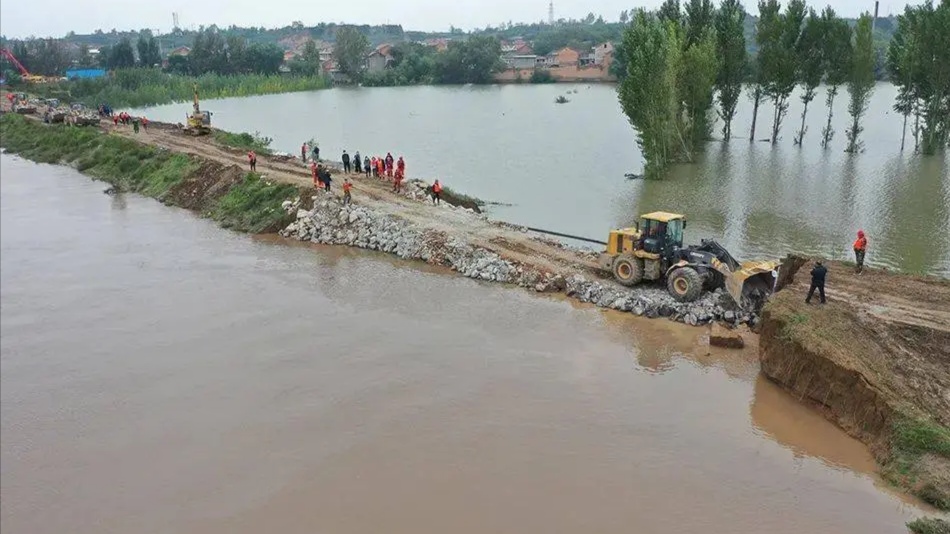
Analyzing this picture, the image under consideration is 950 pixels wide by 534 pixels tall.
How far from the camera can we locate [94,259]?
24234 mm

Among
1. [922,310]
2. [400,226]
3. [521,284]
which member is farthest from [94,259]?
[922,310]

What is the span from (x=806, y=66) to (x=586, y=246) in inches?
1158

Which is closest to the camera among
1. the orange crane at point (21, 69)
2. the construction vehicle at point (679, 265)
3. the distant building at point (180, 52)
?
the construction vehicle at point (679, 265)

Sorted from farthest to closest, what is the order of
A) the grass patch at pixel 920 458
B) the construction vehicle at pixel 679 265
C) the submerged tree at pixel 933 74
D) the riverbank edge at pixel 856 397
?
the submerged tree at pixel 933 74 < the construction vehicle at pixel 679 265 < the riverbank edge at pixel 856 397 < the grass patch at pixel 920 458

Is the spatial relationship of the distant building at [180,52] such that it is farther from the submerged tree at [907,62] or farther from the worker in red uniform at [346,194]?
the worker in red uniform at [346,194]

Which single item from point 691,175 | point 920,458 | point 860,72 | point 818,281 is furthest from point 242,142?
point 920,458

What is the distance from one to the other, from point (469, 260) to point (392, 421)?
29.5 ft

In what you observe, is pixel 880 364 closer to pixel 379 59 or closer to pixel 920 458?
pixel 920 458

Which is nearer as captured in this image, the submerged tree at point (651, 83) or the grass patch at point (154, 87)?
the submerged tree at point (651, 83)

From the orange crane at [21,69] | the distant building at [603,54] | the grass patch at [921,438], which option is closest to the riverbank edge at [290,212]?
the grass patch at [921,438]

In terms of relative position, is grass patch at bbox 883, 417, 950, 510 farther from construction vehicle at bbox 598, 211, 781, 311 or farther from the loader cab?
the loader cab

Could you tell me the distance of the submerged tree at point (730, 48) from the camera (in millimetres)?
44562

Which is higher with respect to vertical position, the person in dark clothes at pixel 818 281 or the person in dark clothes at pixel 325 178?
the person in dark clothes at pixel 325 178

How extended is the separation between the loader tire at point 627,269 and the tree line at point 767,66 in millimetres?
19759
